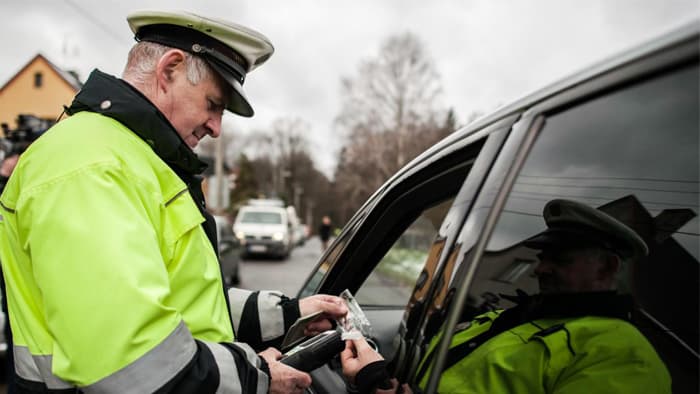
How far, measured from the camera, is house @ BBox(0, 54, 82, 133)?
33.6m

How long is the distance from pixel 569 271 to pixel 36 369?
1.24 meters

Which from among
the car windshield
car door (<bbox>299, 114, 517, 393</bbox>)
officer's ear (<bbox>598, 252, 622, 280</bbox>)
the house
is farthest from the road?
the house

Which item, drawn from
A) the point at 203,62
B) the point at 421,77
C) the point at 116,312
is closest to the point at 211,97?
the point at 203,62

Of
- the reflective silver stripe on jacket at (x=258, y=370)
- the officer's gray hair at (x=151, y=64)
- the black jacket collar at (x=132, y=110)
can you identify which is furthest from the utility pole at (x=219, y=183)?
the reflective silver stripe on jacket at (x=258, y=370)

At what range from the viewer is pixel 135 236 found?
107 centimetres

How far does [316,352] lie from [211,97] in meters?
0.77

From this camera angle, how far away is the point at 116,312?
0.99 metres

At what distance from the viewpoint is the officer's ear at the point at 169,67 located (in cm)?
142

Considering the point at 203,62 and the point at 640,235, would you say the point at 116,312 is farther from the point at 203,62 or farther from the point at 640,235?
the point at 640,235

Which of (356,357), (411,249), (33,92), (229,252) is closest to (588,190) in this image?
(356,357)

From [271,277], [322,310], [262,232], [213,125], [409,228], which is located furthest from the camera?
[262,232]

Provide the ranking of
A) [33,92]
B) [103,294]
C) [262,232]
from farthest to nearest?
[33,92] < [262,232] < [103,294]

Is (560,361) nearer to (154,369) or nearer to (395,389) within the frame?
(395,389)

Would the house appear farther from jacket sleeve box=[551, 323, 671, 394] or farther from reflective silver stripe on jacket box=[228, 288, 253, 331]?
jacket sleeve box=[551, 323, 671, 394]
